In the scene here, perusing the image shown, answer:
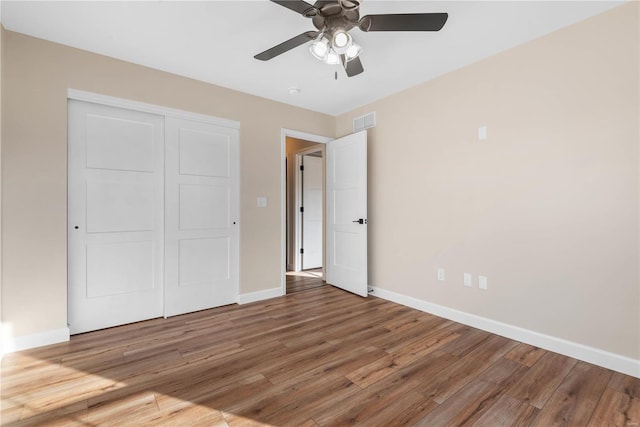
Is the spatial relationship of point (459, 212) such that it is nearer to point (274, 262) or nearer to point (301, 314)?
point (301, 314)

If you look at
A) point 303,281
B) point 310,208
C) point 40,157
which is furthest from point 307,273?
point 40,157

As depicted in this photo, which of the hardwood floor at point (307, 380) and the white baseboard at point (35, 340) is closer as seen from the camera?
the hardwood floor at point (307, 380)

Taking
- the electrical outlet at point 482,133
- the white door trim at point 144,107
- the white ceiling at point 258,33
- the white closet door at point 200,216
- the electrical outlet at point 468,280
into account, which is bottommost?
the electrical outlet at point 468,280

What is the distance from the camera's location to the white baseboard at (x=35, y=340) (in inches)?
91.0

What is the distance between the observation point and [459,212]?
298 centimetres

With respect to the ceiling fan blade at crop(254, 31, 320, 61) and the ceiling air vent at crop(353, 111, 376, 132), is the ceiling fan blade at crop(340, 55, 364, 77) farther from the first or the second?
the ceiling air vent at crop(353, 111, 376, 132)

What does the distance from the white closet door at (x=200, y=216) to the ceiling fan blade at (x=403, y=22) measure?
213 centimetres

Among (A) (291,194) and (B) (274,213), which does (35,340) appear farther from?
(A) (291,194)

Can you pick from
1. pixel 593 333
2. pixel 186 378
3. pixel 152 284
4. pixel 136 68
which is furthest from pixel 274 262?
pixel 593 333

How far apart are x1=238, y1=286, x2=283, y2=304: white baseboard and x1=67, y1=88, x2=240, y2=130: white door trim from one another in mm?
2031

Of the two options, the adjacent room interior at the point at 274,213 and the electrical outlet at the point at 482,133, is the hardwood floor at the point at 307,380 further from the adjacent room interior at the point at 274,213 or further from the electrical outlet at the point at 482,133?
the electrical outlet at the point at 482,133

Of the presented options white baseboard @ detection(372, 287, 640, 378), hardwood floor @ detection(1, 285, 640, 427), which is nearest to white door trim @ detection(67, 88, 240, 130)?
hardwood floor @ detection(1, 285, 640, 427)

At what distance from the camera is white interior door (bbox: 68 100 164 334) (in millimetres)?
2641

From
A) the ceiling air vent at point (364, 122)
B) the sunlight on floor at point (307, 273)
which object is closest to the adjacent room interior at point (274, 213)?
the ceiling air vent at point (364, 122)
